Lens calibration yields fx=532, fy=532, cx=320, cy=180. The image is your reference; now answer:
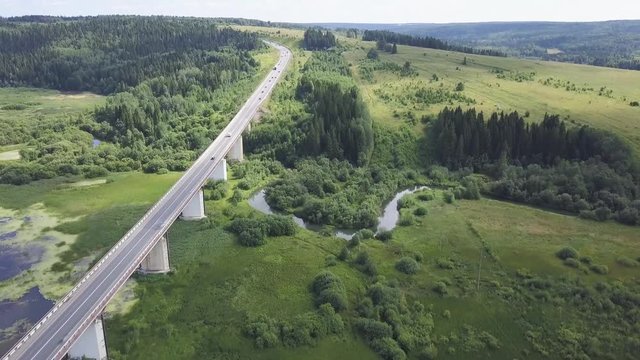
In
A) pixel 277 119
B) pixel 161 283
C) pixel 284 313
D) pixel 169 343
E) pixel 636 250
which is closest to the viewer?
pixel 169 343

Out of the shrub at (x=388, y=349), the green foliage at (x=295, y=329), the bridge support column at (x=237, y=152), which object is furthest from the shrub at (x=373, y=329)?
the bridge support column at (x=237, y=152)

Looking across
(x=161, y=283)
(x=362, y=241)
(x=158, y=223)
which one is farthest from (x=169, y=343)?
(x=362, y=241)

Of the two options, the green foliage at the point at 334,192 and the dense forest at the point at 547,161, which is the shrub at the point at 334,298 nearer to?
the green foliage at the point at 334,192

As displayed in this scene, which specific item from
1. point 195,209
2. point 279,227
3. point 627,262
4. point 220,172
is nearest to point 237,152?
point 220,172

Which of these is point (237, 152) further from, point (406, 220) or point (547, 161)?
point (547, 161)

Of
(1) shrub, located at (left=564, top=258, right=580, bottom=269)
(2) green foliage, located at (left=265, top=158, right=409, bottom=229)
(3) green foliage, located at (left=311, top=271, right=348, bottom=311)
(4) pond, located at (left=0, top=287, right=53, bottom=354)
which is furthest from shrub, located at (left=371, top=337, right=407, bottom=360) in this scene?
(4) pond, located at (left=0, top=287, right=53, bottom=354)

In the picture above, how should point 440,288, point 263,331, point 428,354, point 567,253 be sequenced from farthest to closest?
point 567,253 < point 440,288 < point 263,331 < point 428,354

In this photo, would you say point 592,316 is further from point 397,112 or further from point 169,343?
point 397,112
